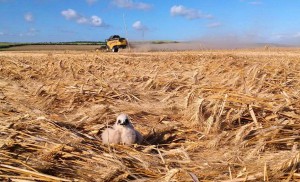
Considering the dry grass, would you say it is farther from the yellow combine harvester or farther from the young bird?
the yellow combine harvester

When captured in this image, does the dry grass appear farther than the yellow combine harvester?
No

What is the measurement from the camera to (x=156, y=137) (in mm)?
3641

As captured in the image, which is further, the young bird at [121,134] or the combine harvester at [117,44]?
the combine harvester at [117,44]

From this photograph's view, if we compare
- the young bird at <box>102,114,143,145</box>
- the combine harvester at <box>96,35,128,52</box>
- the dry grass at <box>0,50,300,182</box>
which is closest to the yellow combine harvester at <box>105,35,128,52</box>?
the combine harvester at <box>96,35,128,52</box>

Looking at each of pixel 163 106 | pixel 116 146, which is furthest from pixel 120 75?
pixel 116 146

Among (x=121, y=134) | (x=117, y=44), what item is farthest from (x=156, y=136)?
(x=117, y=44)

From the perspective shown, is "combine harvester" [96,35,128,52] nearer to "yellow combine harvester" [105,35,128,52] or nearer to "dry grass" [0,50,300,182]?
"yellow combine harvester" [105,35,128,52]

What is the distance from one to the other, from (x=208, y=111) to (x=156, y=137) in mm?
616

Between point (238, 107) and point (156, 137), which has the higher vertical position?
point (238, 107)

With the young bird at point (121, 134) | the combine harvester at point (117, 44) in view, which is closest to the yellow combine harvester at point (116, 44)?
the combine harvester at point (117, 44)

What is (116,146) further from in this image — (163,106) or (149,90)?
(149,90)

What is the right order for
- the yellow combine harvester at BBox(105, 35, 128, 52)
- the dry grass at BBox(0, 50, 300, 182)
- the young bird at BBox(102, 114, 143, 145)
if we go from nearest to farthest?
the dry grass at BBox(0, 50, 300, 182) < the young bird at BBox(102, 114, 143, 145) < the yellow combine harvester at BBox(105, 35, 128, 52)

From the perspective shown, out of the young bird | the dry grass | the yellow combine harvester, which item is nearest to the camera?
the dry grass

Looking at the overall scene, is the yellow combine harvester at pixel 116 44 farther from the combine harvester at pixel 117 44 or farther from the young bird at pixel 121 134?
the young bird at pixel 121 134
